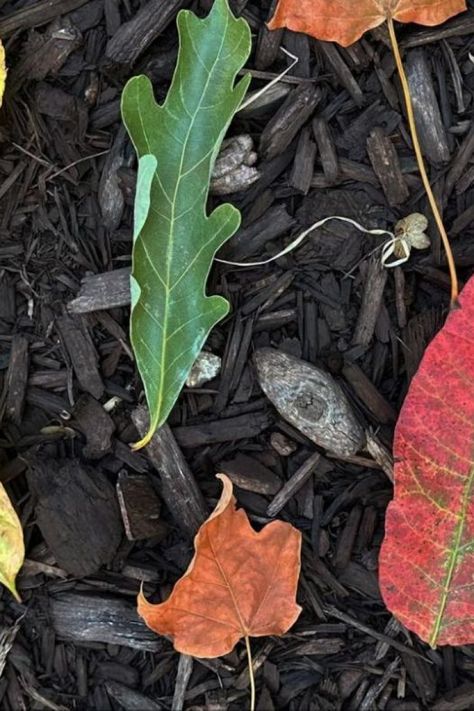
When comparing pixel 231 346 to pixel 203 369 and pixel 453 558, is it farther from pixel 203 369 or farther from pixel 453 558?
pixel 453 558

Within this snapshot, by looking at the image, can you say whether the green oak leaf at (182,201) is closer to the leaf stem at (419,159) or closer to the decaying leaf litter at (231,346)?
the decaying leaf litter at (231,346)

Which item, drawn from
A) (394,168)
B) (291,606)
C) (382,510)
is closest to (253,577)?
(291,606)

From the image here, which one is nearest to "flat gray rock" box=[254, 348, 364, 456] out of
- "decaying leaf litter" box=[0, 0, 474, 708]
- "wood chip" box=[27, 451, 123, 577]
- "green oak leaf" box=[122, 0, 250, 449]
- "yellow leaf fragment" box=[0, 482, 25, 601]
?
"decaying leaf litter" box=[0, 0, 474, 708]

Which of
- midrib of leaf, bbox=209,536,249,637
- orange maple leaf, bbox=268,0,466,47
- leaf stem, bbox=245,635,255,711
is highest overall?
orange maple leaf, bbox=268,0,466,47

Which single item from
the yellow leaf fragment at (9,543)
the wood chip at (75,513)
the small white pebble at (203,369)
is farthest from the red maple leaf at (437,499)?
the yellow leaf fragment at (9,543)

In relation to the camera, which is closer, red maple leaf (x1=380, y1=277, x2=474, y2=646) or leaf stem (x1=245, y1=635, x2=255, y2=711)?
red maple leaf (x1=380, y1=277, x2=474, y2=646)

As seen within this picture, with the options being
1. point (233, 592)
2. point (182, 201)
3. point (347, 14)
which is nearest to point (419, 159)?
point (347, 14)

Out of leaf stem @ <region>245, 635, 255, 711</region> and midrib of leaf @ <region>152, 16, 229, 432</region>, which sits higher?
midrib of leaf @ <region>152, 16, 229, 432</region>

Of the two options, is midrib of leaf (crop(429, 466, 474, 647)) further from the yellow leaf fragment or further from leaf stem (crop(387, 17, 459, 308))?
the yellow leaf fragment
